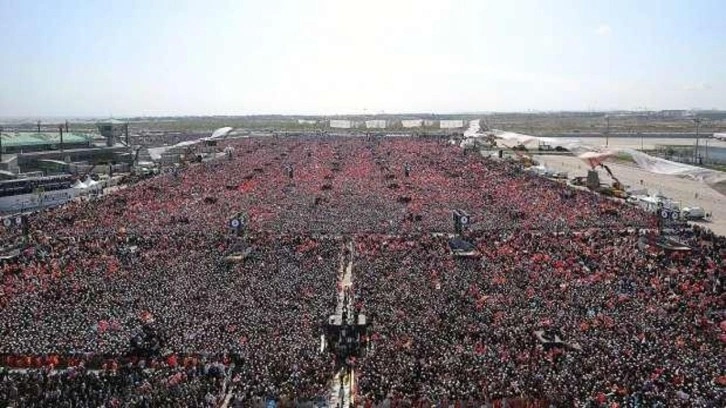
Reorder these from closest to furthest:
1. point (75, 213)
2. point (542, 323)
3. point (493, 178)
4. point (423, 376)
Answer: point (423, 376)
point (542, 323)
point (75, 213)
point (493, 178)

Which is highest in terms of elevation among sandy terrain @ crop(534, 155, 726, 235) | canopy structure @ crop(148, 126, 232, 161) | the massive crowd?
canopy structure @ crop(148, 126, 232, 161)

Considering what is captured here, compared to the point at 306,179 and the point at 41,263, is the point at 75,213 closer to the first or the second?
the point at 41,263

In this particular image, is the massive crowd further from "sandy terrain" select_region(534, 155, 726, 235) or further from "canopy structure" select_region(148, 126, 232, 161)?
"canopy structure" select_region(148, 126, 232, 161)

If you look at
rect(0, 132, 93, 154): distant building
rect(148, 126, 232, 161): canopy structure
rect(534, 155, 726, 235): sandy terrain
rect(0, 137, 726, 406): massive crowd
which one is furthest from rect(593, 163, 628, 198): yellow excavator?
rect(0, 132, 93, 154): distant building

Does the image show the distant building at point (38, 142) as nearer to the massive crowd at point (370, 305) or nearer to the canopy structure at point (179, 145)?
the canopy structure at point (179, 145)

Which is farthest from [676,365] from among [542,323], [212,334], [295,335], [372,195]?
[372,195]

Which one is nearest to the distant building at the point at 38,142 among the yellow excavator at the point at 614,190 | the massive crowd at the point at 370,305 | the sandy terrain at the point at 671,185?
the massive crowd at the point at 370,305
